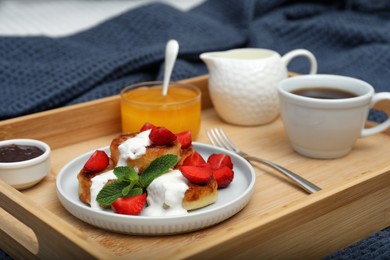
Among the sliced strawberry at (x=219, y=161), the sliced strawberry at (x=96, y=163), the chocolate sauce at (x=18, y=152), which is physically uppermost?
the sliced strawberry at (x=96, y=163)

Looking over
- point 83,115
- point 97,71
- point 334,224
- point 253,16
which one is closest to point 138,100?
point 83,115

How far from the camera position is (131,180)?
3.07 ft

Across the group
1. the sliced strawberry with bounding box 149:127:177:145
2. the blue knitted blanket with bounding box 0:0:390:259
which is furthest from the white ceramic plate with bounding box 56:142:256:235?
the blue knitted blanket with bounding box 0:0:390:259

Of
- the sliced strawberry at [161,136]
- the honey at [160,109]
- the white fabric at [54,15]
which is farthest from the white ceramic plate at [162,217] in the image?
the white fabric at [54,15]

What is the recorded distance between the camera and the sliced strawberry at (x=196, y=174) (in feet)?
3.05

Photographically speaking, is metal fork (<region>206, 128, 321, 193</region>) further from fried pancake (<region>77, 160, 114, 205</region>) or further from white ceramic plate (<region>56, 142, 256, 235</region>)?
fried pancake (<region>77, 160, 114, 205</region>)

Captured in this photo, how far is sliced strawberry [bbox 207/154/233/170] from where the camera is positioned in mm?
1067

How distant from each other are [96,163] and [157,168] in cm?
12

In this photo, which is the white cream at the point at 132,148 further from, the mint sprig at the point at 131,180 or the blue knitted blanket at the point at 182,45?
the blue knitted blanket at the point at 182,45

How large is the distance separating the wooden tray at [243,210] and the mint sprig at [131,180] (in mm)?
57

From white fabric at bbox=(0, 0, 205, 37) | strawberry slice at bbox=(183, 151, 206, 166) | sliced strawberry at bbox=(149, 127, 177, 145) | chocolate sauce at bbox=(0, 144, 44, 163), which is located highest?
sliced strawberry at bbox=(149, 127, 177, 145)

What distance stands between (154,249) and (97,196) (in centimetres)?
12

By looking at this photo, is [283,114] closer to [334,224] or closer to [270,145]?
[270,145]

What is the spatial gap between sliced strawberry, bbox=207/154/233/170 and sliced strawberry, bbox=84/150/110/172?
188 millimetres
